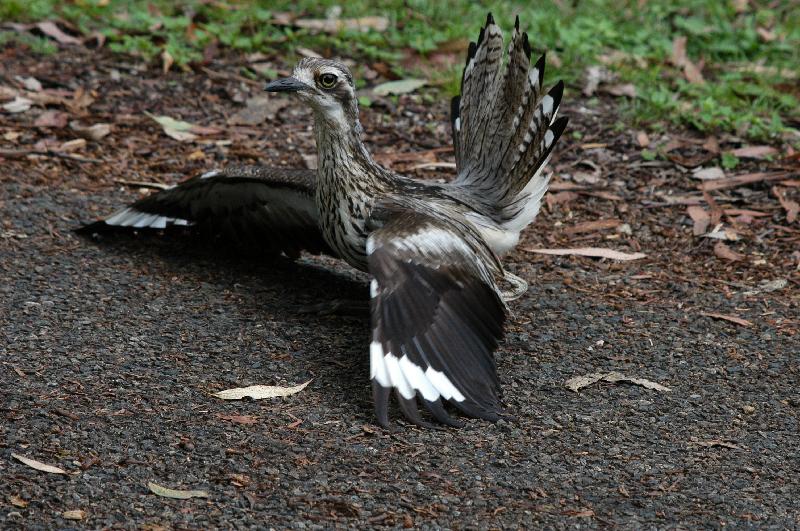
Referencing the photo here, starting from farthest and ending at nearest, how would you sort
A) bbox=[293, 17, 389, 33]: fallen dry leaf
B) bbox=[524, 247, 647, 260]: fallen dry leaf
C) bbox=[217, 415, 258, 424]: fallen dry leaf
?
bbox=[293, 17, 389, 33]: fallen dry leaf < bbox=[524, 247, 647, 260]: fallen dry leaf < bbox=[217, 415, 258, 424]: fallen dry leaf

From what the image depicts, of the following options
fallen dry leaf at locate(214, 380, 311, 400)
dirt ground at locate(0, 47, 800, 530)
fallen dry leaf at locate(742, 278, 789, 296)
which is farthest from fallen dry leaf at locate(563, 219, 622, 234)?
fallen dry leaf at locate(214, 380, 311, 400)

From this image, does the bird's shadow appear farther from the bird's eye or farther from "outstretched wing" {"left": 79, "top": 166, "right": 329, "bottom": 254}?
the bird's eye

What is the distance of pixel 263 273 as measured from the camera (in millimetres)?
5266

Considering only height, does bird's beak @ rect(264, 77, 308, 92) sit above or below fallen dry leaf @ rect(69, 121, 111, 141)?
above

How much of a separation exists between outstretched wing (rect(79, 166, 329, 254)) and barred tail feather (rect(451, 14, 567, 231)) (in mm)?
747

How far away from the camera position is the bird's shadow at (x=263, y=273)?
4812mm

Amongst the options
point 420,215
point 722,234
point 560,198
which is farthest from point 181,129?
point 722,234

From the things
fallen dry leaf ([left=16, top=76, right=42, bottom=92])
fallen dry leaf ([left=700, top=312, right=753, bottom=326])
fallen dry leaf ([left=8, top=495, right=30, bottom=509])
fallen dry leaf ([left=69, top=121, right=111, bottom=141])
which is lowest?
fallen dry leaf ([left=8, top=495, right=30, bottom=509])

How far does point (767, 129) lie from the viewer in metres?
6.88

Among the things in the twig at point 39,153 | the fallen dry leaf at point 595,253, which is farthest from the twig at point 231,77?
the fallen dry leaf at point 595,253

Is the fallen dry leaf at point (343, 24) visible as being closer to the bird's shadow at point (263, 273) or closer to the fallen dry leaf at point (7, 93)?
the fallen dry leaf at point (7, 93)

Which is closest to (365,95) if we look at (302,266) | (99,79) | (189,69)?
(189,69)

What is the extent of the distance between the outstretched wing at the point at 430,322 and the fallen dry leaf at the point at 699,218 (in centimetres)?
205

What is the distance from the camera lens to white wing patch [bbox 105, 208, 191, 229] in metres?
5.38
